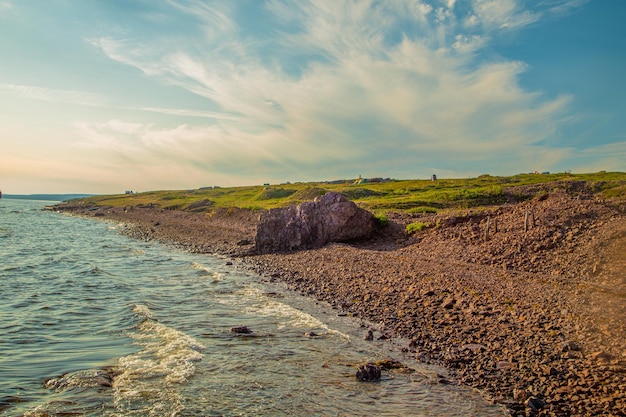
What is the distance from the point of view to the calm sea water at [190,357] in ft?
35.6

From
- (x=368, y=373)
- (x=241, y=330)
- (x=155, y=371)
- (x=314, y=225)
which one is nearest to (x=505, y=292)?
(x=368, y=373)

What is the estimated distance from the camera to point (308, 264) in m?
32.2

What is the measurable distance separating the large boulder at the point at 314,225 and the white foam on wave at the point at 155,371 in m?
22.5

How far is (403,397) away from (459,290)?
10135mm

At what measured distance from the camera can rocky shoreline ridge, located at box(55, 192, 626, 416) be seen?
11711 mm

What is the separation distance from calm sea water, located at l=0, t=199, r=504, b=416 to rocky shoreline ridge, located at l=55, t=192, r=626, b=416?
154 cm

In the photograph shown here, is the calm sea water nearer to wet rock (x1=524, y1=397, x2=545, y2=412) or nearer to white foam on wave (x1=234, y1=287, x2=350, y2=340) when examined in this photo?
white foam on wave (x1=234, y1=287, x2=350, y2=340)

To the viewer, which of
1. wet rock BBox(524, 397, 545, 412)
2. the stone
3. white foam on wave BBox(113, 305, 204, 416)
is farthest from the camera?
the stone

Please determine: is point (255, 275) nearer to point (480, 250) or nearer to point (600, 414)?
point (480, 250)

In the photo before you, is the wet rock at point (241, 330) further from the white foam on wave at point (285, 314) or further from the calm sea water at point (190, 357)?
the white foam on wave at point (285, 314)

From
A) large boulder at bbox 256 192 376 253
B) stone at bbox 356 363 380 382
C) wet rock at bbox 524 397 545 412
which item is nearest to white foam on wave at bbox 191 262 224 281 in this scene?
large boulder at bbox 256 192 376 253

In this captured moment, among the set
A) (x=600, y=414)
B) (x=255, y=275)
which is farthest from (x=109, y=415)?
(x=255, y=275)

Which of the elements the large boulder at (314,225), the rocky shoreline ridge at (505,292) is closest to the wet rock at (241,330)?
the rocky shoreline ridge at (505,292)

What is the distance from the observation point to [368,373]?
12430 mm
